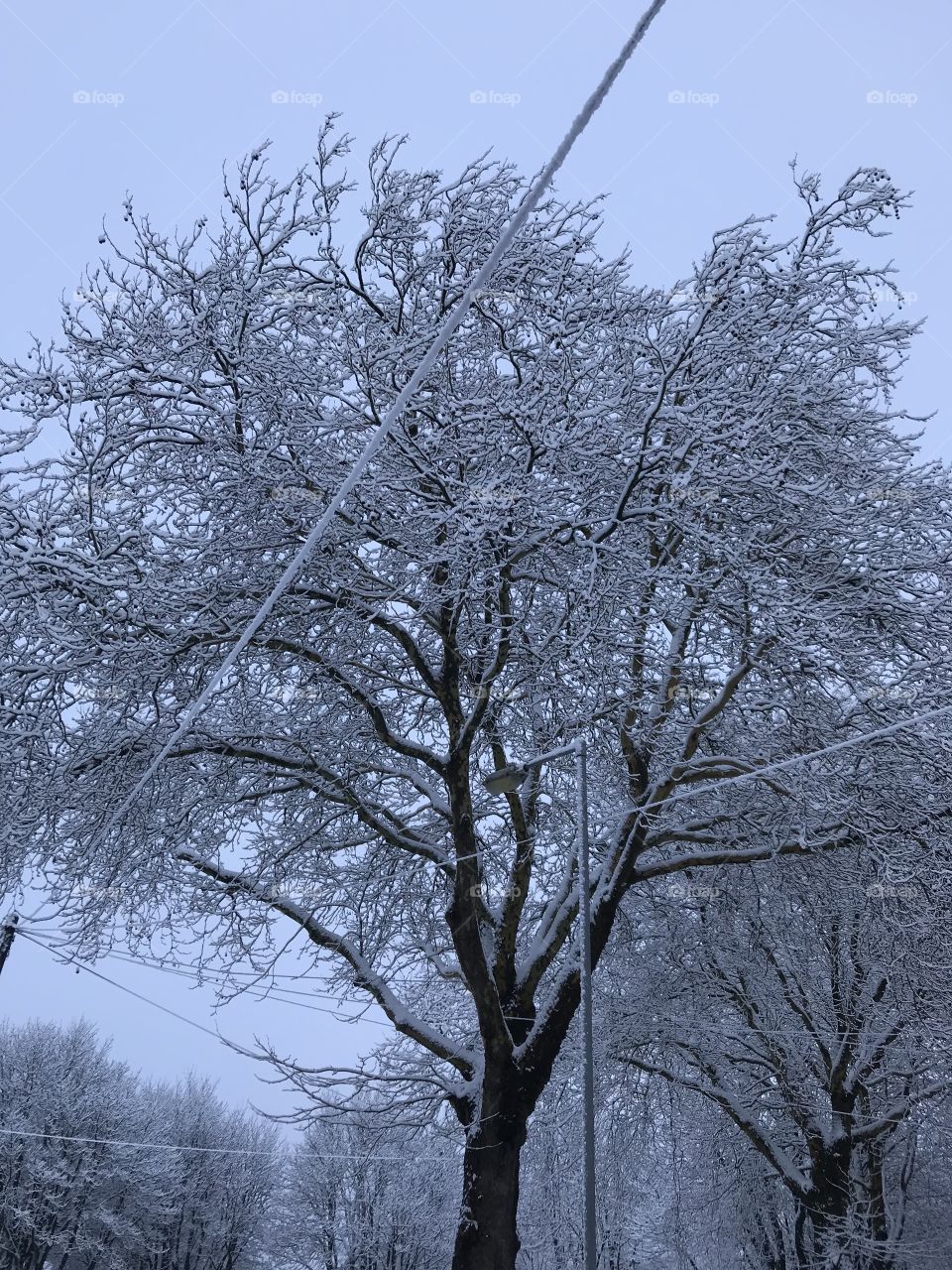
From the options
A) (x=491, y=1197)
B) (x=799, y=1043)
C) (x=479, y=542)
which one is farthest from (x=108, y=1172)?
(x=479, y=542)

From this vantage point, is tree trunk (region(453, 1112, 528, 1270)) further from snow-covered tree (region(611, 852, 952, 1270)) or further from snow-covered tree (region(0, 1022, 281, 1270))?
snow-covered tree (region(0, 1022, 281, 1270))

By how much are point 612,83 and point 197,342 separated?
6.29m

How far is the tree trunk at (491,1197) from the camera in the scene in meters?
9.65

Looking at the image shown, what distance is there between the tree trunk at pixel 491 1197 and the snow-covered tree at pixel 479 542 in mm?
27

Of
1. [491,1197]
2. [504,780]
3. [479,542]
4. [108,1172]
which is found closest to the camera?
[479,542]

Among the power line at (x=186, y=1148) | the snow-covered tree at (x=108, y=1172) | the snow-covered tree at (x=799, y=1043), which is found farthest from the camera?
the snow-covered tree at (x=108, y=1172)

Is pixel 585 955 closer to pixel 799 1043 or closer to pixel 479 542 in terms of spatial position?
pixel 479 542

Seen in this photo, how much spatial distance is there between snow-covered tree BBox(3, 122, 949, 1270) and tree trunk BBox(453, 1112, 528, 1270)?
1.1 inches

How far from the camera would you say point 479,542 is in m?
8.41

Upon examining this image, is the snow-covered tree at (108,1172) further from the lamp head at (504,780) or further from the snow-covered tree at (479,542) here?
the lamp head at (504,780)

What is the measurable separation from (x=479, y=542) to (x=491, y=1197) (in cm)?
558

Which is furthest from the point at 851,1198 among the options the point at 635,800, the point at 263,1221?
the point at 263,1221

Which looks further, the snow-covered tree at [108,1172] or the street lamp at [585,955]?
the snow-covered tree at [108,1172]

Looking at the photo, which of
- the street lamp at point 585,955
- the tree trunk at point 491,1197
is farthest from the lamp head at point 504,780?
the tree trunk at point 491,1197
